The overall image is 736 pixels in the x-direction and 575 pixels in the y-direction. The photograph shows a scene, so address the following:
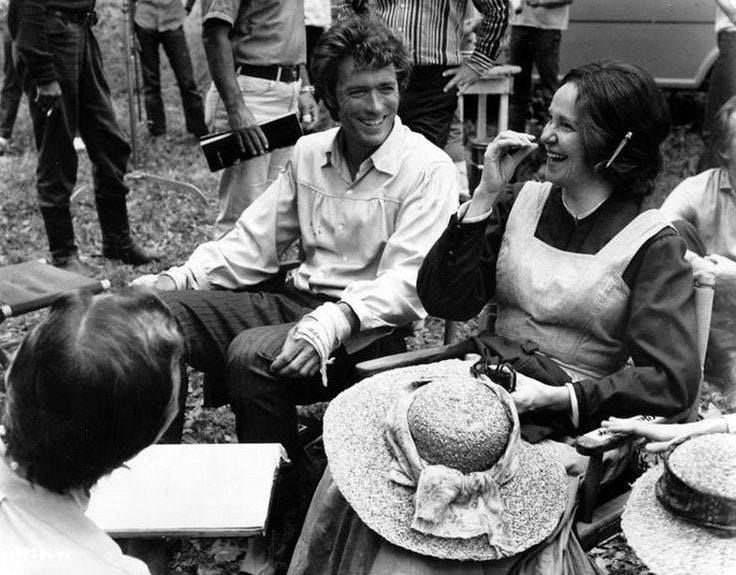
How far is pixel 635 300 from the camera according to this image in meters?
2.45

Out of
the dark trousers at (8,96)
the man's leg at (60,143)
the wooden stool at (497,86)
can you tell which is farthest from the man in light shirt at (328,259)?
the dark trousers at (8,96)

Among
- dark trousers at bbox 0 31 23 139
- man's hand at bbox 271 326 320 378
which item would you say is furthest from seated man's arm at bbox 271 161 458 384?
dark trousers at bbox 0 31 23 139

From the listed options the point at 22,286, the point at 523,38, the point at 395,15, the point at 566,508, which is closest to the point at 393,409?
the point at 566,508

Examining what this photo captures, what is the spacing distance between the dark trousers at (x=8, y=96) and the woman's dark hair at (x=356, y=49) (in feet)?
19.6

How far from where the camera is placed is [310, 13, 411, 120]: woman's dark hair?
3088 millimetres

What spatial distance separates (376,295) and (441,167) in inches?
22.4

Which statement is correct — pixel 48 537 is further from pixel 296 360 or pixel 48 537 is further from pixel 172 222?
pixel 172 222

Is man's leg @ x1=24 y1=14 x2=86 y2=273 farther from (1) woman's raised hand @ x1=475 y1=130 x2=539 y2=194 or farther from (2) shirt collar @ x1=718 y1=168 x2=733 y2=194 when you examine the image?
(2) shirt collar @ x1=718 y1=168 x2=733 y2=194

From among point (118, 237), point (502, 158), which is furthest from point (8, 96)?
point (502, 158)

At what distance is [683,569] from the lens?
1.82 meters

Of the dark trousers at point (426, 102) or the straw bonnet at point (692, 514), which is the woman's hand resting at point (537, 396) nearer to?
the straw bonnet at point (692, 514)

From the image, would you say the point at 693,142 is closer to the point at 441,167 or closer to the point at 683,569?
the point at 441,167

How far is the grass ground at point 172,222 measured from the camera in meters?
3.14

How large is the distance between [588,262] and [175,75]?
6.77m
